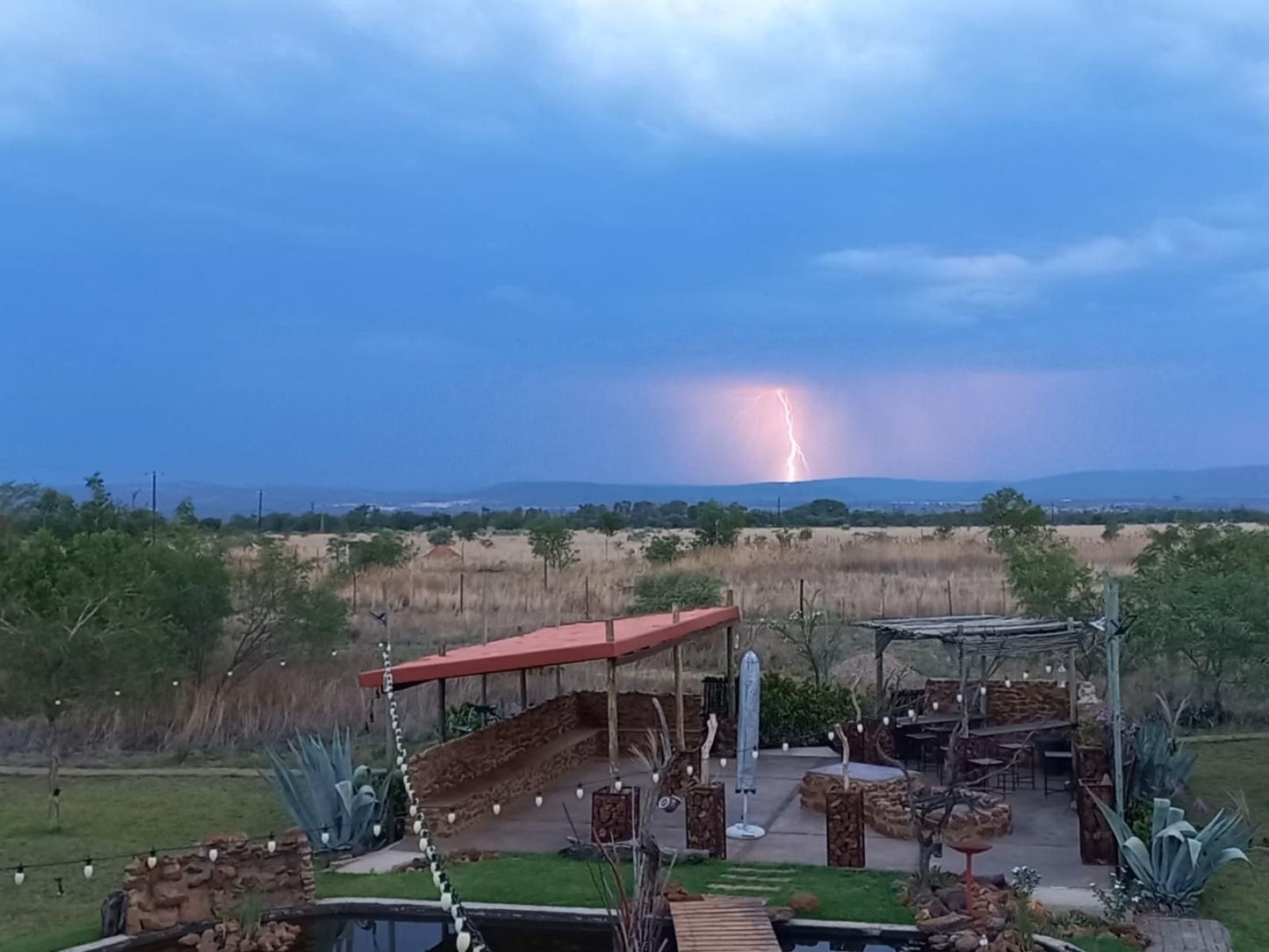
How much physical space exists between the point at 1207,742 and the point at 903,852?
7684mm

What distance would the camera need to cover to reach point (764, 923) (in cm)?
898

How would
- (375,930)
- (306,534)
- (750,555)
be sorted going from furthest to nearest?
(306,534) → (750,555) → (375,930)

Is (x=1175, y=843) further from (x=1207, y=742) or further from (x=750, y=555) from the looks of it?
(x=750, y=555)

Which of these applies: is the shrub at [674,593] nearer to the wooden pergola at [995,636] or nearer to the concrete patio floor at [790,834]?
the wooden pergola at [995,636]

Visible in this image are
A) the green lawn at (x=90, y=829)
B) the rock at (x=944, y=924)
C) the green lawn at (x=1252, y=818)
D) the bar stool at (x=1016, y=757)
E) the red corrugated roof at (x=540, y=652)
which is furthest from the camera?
the bar stool at (x=1016, y=757)

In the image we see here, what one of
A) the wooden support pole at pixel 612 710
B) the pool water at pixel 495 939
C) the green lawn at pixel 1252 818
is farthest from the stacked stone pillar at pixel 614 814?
the green lawn at pixel 1252 818

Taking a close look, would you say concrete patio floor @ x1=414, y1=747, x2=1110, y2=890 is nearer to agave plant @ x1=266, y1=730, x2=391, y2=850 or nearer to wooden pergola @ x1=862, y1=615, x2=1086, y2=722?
agave plant @ x1=266, y1=730, x2=391, y2=850

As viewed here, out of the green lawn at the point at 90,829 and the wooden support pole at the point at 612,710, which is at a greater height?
the wooden support pole at the point at 612,710

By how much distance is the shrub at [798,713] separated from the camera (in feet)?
58.0

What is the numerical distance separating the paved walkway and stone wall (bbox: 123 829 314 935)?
21.5ft

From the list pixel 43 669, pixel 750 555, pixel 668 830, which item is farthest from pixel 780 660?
pixel 750 555

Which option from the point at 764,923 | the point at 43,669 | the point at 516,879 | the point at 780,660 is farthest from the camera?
the point at 780,660

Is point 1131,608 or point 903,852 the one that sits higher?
point 1131,608

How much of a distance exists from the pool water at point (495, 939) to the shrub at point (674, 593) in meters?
16.9
